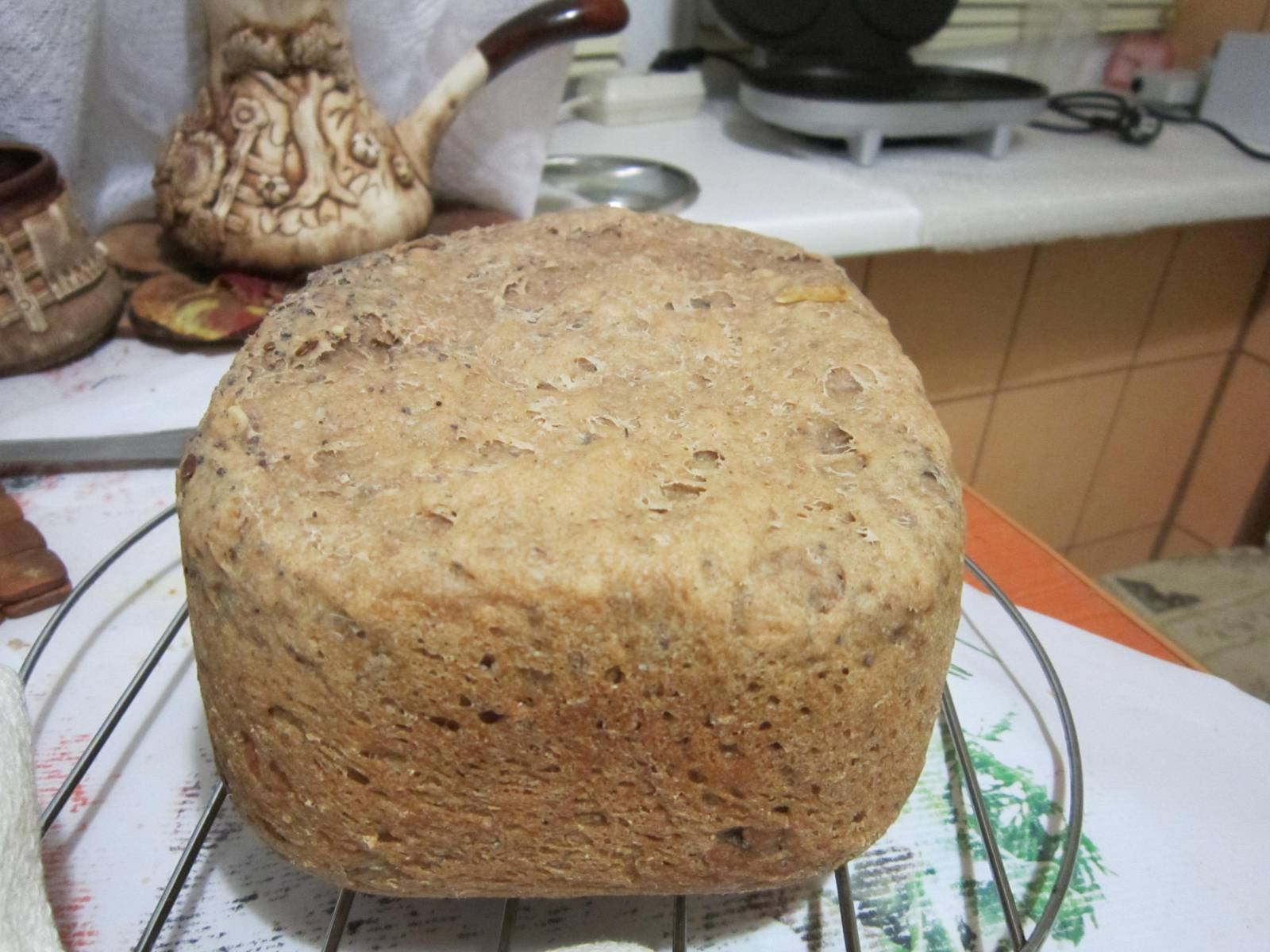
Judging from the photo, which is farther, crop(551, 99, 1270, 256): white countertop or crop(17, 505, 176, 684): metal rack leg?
crop(551, 99, 1270, 256): white countertop

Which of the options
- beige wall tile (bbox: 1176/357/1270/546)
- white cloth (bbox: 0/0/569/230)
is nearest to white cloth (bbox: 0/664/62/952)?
white cloth (bbox: 0/0/569/230)

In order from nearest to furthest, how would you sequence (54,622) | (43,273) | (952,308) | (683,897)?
(683,897) < (54,622) < (43,273) < (952,308)

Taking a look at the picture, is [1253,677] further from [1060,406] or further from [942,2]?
[942,2]

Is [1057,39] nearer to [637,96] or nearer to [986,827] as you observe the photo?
[637,96]

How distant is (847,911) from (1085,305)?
1256 mm

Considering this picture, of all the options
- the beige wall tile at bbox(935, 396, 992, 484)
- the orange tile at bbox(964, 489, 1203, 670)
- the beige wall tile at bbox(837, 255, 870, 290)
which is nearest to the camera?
the orange tile at bbox(964, 489, 1203, 670)

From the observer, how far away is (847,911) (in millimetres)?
498

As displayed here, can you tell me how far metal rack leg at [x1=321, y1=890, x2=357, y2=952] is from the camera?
0.47 m

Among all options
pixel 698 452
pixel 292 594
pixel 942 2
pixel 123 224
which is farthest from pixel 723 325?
pixel 942 2

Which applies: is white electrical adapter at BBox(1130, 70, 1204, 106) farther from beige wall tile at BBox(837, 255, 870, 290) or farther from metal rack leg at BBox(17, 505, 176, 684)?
metal rack leg at BBox(17, 505, 176, 684)

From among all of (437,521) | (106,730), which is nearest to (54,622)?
(106,730)

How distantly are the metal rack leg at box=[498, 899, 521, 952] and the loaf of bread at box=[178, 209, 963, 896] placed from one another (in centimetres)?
3

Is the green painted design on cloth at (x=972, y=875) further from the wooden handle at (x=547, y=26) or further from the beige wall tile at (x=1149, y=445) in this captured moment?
the beige wall tile at (x=1149, y=445)

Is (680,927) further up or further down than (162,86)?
further down
